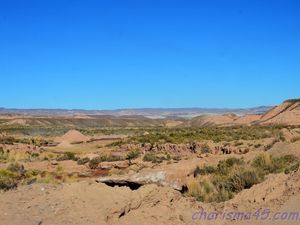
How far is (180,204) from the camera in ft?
40.9

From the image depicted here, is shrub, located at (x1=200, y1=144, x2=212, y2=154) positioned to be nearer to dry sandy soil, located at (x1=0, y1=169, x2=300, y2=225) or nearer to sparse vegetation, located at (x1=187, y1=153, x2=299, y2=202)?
sparse vegetation, located at (x1=187, y1=153, x2=299, y2=202)

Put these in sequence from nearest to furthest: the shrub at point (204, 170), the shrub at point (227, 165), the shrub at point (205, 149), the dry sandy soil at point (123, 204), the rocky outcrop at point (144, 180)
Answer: the dry sandy soil at point (123, 204) < the rocky outcrop at point (144, 180) < the shrub at point (227, 165) < the shrub at point (204, 170) < the shrub at point (205, 149)

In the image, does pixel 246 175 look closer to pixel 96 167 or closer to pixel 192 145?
pixel 96 167

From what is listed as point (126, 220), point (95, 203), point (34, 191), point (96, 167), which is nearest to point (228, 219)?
point (126, 220)

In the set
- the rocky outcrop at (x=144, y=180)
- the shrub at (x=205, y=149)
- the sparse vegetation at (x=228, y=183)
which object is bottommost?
the shrub at (x=205, y=149)

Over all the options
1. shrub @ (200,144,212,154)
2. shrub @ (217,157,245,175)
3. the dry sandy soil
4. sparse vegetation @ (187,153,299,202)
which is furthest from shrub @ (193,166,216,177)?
shrub @ (200,144,212,154)

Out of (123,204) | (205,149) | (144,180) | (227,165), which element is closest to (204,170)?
(227,165)

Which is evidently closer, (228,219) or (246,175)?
(228,219)

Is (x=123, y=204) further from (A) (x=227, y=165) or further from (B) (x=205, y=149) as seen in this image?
(B) (x=205, y=149)

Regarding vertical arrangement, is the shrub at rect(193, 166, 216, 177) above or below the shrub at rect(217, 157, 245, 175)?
below

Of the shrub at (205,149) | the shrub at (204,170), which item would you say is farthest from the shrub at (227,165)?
the shrub at (205,149)

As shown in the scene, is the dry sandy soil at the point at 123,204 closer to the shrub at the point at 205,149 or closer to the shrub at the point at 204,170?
the shrub at the point at 204,170

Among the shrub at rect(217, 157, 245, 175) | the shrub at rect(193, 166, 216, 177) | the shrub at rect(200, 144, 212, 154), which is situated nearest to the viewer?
the shrub at rect(217, 157, 245, 175)

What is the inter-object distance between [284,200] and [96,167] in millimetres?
21517
